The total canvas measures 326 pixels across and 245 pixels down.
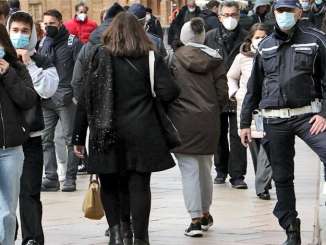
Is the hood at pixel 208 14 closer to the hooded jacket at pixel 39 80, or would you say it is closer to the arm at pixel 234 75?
the arm at pixel 234 75

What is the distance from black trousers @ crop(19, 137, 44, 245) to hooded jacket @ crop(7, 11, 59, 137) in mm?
138

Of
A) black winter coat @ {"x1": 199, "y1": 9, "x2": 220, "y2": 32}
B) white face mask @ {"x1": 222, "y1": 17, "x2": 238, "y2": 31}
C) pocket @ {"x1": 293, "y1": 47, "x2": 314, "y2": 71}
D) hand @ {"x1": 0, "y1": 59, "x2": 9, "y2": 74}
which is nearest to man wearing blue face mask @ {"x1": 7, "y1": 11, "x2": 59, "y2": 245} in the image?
hand @ {"x1": 0, "y1": 59, "x2": 9, "y2": 74}

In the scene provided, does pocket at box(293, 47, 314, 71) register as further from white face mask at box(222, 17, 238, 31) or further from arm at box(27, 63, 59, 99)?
white face mask at box(222, 17, 238, 31)

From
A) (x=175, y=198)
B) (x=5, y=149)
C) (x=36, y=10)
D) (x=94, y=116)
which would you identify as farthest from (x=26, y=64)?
(x=36, y=10)

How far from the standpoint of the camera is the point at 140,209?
8.15 meters

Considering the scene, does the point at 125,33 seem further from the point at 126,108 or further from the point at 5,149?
the point at 5,149

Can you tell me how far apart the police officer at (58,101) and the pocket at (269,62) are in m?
4.32

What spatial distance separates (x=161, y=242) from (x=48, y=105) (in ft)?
12.2

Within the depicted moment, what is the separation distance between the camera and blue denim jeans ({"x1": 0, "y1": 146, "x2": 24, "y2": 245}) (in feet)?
24.2

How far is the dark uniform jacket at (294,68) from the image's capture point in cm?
839

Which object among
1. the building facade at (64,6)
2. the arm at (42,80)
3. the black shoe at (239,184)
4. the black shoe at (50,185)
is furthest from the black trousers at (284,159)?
the building facade at (64,6)

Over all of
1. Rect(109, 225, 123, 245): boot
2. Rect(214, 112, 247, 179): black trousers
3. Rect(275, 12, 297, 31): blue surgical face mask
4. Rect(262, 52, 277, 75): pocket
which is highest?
Rect(275, 12, 297, 31): blue surgical face mask

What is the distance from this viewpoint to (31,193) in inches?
336

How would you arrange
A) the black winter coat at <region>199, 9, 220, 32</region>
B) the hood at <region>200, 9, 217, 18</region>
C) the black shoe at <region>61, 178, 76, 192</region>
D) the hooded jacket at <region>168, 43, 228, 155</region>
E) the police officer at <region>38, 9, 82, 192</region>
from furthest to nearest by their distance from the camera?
the hood at <region>200, 9, 217, 18</region>, the black winter coat at <region>199, 9, 220, 32</region>, the police officer at <region>38, 9, 82, 192</region>, the black shoe at <region>61, 178, 76, 192</region>, the hooded jacket at <region>168, 43, 228, 155</region>
